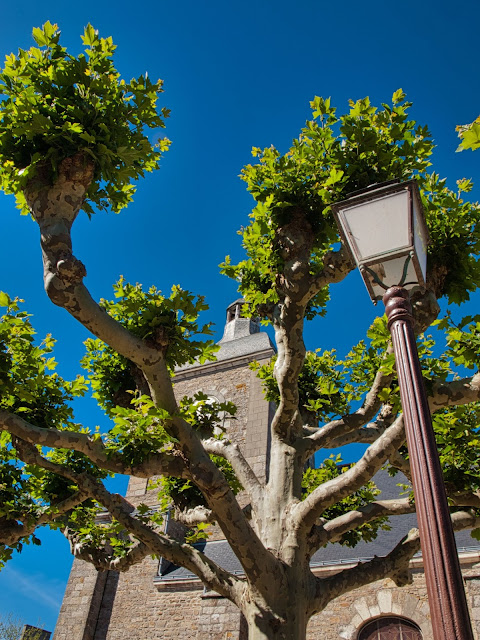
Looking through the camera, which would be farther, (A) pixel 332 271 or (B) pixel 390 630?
(B) pixel 390 630

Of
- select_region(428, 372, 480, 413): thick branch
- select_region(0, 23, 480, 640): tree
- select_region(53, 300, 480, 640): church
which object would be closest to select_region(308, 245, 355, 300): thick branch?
select_region(0, 23, 480, 640): tree

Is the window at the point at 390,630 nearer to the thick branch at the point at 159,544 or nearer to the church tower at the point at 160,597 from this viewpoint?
the church tower at the point at 160,597

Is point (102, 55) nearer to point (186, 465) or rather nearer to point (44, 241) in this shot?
point (44, 241)

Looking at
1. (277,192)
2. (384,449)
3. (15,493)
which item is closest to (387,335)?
(384,449)

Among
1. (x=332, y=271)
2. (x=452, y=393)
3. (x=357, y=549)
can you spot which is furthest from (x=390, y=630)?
(x=332, y=271)

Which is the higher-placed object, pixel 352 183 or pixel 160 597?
pixel 352 183

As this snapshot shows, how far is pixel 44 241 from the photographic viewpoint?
5305 millimetres

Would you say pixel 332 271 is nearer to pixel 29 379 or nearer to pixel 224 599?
pixel 29 379

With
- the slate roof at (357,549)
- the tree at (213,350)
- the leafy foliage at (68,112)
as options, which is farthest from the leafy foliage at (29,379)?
the slate roof at (357,549)

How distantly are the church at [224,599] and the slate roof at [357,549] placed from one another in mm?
23

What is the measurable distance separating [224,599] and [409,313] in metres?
9.78

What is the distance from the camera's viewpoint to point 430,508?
216 centimetres

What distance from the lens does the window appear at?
953 cm

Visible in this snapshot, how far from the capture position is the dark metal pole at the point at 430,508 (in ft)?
6.40
